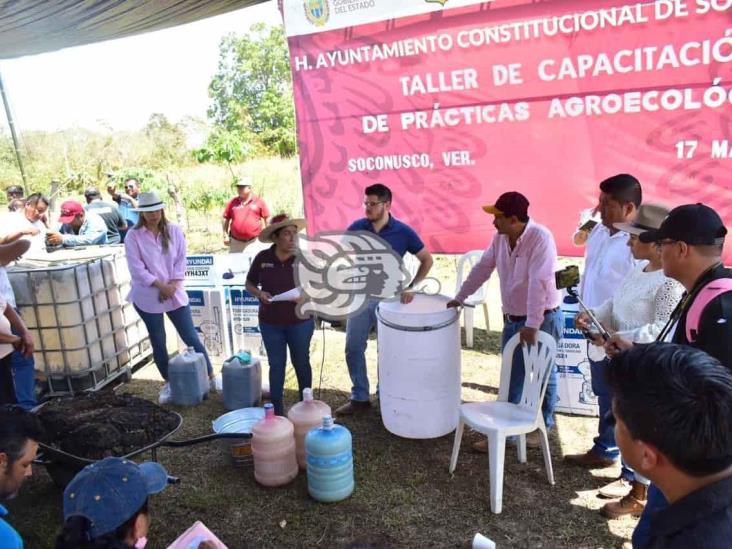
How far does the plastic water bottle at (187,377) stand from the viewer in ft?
15.3

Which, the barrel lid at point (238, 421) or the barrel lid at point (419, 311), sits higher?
the barrel lid at point (419, 311)

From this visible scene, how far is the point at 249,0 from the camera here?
15.2 ft

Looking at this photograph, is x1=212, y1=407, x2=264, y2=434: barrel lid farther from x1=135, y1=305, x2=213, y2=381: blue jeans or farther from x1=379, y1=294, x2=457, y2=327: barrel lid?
x1=379, y1=294, x2=457, y2=327: barrel lid

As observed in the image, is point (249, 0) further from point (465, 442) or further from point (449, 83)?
point (465, 442)

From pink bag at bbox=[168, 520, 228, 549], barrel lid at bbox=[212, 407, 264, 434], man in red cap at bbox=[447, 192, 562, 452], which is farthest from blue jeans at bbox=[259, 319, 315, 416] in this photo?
pink bag at bbox=[168, 520, 228, 549]

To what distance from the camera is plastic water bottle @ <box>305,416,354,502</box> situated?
10.5ft

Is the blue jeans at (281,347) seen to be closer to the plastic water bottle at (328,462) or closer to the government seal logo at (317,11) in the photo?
the plastic water bottle at (328,462)

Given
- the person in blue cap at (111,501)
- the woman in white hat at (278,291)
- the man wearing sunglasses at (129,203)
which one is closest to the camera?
the person in blue cap at (111,501)

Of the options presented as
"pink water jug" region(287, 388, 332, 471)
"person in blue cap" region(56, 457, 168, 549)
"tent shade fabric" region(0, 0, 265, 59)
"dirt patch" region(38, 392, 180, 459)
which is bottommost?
"pink water jug" region(287, 388, 332, 471)

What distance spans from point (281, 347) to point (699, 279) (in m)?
2.91

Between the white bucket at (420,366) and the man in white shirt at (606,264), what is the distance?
891mm

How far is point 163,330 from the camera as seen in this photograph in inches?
186

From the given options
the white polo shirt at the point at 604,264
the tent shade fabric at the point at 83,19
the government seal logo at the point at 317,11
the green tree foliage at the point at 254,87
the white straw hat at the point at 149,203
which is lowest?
the white polo shirt at the point at 604,264

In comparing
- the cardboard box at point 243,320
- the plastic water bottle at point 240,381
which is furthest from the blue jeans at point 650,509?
the cardboard box at point 243,320
